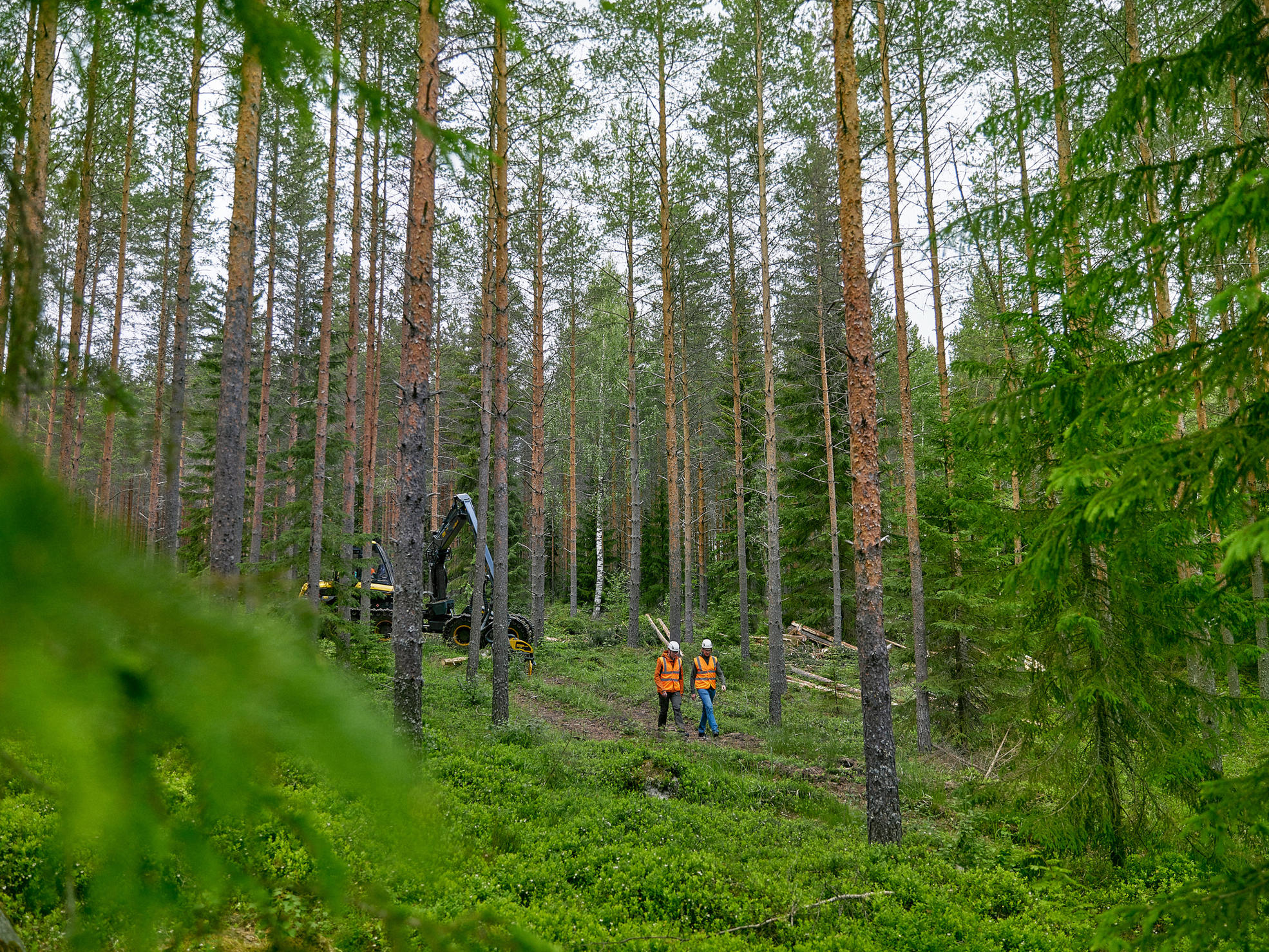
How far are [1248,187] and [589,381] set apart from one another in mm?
29700

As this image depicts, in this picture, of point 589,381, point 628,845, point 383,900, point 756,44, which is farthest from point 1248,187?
point 589,381

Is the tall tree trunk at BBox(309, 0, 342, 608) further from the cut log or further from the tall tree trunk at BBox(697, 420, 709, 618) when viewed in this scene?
the tall tree trunk at BBox(697, 420, 709, 618)

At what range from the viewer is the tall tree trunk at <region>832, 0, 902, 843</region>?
6.70 m

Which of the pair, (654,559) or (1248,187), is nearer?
(1248,187)

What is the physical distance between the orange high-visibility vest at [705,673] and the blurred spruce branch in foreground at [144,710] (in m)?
11.5

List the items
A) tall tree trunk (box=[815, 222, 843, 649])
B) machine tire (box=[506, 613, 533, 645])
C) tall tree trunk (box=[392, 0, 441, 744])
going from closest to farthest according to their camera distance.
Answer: tall tree trunk (box=[392, 0, 441, 744]), machine tire (box=[506, 613, 533, 645]), tall tree trunk (box=[815, 222, 843, 649])

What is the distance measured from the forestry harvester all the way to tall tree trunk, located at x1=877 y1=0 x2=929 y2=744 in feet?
30.6

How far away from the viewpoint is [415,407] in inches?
291

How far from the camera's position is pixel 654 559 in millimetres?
31922

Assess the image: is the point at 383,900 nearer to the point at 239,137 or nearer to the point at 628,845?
the point at 628,845

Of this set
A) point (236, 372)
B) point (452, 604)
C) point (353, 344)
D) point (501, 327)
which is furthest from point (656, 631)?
point (236, 372)

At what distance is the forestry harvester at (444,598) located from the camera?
15.9m

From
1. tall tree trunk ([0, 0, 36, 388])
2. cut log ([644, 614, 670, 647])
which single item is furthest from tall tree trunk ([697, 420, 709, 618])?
tall tree trunk ([0, 0, 36, 388])

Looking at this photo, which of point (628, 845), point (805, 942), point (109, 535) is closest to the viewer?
point (109, 535)
